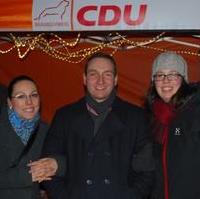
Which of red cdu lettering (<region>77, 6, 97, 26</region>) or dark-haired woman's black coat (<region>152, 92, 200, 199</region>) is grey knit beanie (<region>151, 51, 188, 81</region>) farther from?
red cdu lettering (<region>77, 6, 97, 26</region>)

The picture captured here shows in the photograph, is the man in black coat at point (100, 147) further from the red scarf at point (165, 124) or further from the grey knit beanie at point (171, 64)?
the grey knit beanie at point (171, 64)

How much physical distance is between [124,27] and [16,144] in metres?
1.72

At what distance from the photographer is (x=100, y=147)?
3531 mm

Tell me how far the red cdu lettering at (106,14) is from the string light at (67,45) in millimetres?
683

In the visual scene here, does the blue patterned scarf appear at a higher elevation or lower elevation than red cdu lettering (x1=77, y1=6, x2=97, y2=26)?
lower

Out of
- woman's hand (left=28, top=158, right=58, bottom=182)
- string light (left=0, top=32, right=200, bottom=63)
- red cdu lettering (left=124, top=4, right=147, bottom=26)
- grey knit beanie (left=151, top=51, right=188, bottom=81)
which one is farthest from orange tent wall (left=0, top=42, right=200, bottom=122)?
woman's hand (left=28, top=158, right=58, bottom=182)

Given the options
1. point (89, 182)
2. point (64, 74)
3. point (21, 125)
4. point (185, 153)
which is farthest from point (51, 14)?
point (185, 153)

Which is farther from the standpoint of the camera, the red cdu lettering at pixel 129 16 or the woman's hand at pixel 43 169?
the red cdu lettering at pixel 129 16

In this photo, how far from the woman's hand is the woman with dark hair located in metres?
0.02

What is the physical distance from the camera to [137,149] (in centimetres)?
357

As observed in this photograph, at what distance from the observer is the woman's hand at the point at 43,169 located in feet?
11.6

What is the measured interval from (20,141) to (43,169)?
0.91 feet

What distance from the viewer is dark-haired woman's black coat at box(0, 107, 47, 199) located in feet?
11.6

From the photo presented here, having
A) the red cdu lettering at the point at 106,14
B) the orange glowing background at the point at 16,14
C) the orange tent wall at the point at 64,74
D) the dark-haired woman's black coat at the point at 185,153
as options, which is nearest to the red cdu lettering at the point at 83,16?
the red cdu lettering at the point at 106,14
